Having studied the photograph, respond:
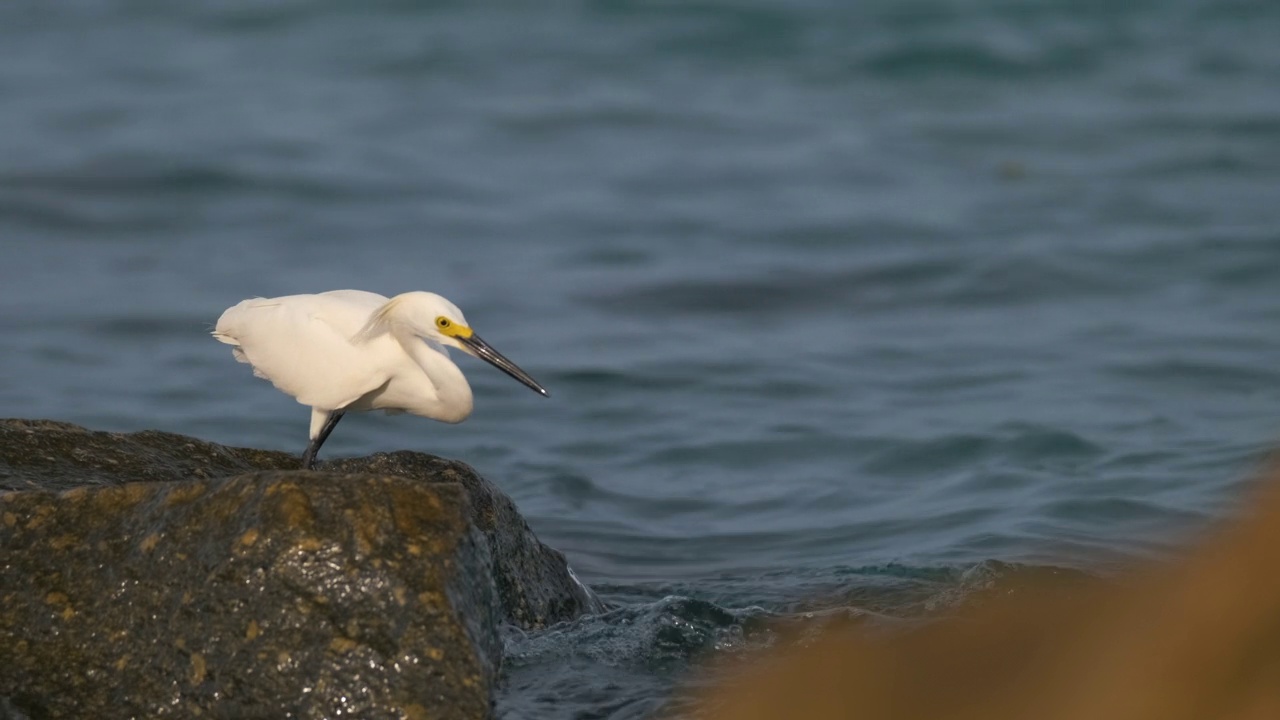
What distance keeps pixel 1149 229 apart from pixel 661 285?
13.2ft

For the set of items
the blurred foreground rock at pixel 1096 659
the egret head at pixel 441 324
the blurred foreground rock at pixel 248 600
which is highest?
the egret head at pixel 441 324

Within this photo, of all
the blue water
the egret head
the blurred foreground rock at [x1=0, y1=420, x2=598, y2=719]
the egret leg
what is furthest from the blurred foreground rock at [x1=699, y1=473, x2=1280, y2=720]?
the egret leg

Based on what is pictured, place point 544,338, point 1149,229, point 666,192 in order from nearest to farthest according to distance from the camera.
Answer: point 544,338 < point 1149,229 < point 666,192

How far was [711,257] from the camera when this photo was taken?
12.1m

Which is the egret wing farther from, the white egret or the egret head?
the egret head

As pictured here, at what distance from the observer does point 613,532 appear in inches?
294

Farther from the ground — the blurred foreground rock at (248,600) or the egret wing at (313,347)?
the egret wing at (313,347)

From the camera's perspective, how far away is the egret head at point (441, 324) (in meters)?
5.91

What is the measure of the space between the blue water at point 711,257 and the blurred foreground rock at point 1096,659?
8.08 feet

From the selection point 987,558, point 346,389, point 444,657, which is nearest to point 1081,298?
point 987,558

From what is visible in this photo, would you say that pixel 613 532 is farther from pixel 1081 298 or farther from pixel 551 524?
pixel 1081 298

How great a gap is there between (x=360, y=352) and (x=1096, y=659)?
404 centimetres

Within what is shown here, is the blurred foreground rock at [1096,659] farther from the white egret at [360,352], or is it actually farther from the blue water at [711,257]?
the white egret at [360,352]

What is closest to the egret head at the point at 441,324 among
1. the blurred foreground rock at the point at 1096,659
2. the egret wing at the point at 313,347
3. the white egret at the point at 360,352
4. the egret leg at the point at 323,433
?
the white egret at the point at 360,352
